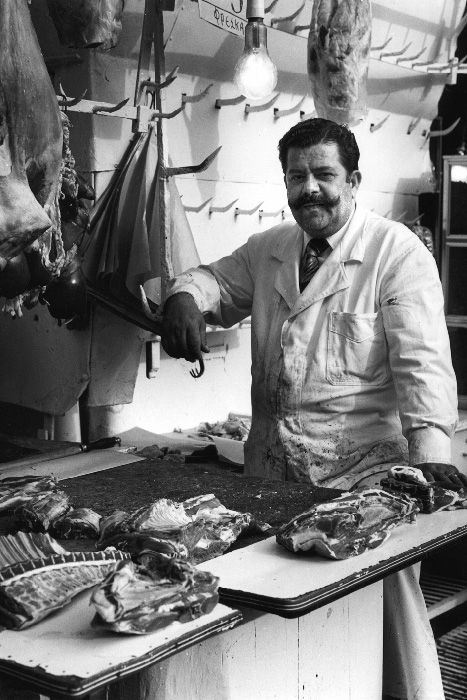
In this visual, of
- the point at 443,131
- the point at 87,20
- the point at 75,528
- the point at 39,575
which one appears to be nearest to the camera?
the point at 39,575

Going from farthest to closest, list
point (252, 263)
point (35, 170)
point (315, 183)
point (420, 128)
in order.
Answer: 1. point (420, 128)
2. point (252, 263)
3. point (315, 183)
4. point (35, 170)

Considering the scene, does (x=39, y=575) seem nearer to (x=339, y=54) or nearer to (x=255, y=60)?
(x=255, y=60)

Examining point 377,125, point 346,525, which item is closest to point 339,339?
point 346,525

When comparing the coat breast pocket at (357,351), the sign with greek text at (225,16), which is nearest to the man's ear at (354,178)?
the coat breast pocket at (357,351)

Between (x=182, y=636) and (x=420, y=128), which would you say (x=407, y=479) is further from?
(x=420, y=128)

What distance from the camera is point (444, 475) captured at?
2.88 m

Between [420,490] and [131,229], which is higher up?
[131,229]

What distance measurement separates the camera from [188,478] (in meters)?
3.06

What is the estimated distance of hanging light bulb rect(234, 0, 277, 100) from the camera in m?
3.73

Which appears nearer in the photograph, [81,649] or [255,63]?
[81,649]

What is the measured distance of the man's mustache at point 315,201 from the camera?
352cm

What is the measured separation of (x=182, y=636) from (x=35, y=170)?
4.05 feet

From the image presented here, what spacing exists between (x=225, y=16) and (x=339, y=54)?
0.56 meters

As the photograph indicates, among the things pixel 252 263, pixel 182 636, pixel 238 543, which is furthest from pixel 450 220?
pixel 182 636
